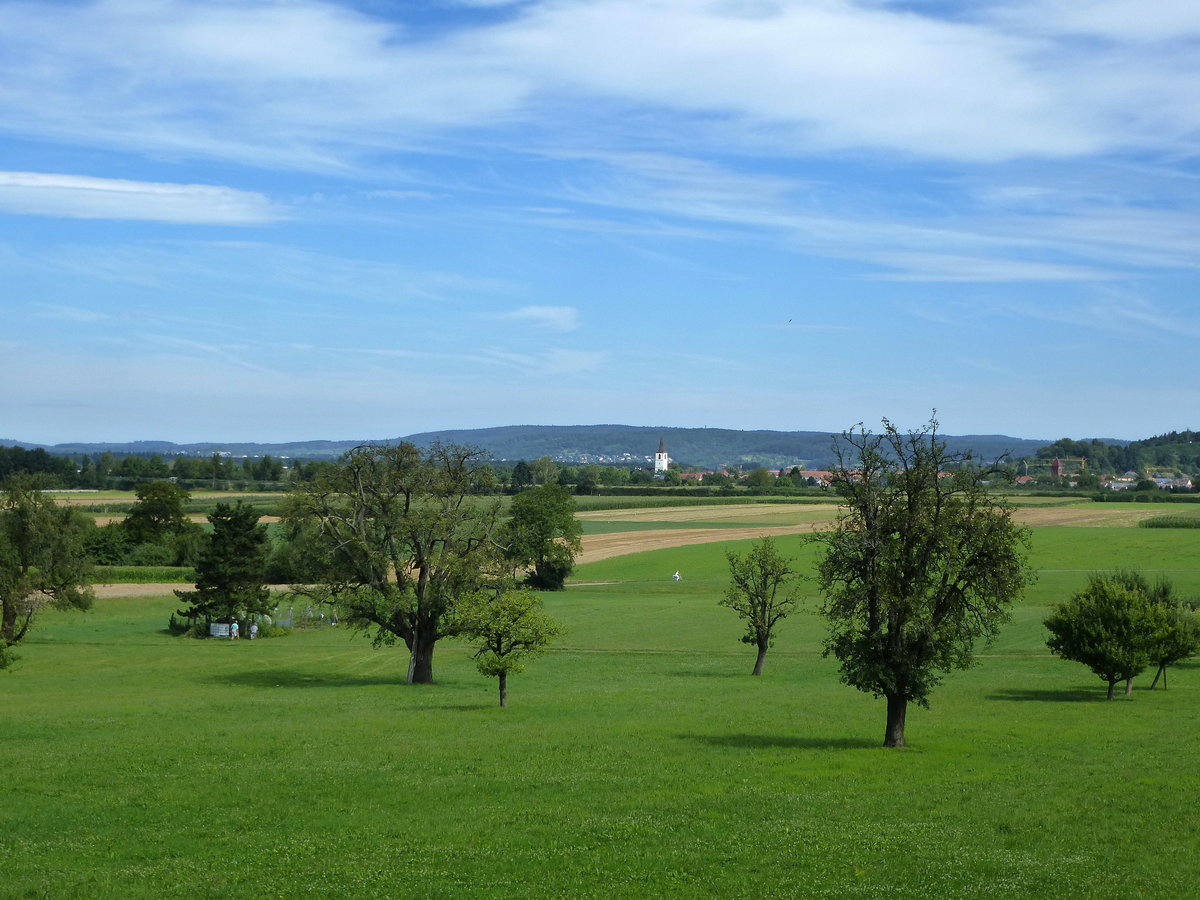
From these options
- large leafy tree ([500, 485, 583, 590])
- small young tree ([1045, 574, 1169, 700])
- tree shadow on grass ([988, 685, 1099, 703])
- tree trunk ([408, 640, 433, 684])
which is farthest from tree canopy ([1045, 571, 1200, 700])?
large leafy tree ([500, 485, 583, 590])

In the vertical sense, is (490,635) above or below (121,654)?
above

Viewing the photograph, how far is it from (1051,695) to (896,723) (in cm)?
1562

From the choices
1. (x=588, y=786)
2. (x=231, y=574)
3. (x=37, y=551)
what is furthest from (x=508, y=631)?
(x=37, y=551)

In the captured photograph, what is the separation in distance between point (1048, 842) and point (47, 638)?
59.1 meters

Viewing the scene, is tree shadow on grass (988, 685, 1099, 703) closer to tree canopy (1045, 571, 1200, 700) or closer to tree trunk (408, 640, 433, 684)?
tree canopy (1045, 571, 1200, 700)

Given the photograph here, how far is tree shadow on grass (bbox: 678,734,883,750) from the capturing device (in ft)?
104

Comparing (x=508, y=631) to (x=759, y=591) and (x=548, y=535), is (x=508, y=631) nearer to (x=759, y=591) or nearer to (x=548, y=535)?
(x=759, y=591)

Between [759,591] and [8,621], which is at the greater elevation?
[759,591]

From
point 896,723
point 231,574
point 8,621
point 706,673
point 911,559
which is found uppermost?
point 911,559

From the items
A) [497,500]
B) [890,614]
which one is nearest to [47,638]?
[497,500]

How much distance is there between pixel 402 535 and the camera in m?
46.7

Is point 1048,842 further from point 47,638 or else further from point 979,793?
point 47,638

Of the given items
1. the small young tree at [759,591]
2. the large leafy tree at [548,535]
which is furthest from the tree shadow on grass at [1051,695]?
the large leafy tree at [548,535]

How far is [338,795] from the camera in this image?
24.8 meters
